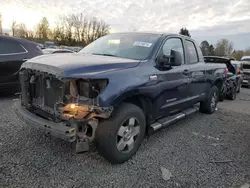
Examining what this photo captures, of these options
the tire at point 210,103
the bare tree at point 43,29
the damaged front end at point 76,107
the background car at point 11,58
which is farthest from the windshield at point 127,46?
the bare tree at point 43,29

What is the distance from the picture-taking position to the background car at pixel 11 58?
19.6ft

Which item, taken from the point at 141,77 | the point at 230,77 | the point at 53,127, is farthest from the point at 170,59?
the point at 230,77

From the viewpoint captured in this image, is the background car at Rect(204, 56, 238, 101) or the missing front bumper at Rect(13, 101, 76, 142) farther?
the background car at Rect(204, 56, 238, 101)

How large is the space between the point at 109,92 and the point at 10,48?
4504 mm

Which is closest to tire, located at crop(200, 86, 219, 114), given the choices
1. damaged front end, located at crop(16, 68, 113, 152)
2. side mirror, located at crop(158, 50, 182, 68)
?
side mirror, located at crop(158, 50, 182, 68)

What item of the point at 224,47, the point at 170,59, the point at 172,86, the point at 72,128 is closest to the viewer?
the point at 72,128

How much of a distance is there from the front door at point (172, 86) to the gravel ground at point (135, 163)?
2.01 feet

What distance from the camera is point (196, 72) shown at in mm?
5102

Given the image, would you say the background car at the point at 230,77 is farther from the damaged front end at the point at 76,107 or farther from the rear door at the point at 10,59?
the damaged front end at the point at 76,107

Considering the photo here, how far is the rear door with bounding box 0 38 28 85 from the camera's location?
19.5ft

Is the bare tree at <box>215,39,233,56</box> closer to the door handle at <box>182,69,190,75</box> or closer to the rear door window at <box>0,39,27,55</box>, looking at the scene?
the door handle at <box>182,69,190,75</box>

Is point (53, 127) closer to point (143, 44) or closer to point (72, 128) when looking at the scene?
point (72, 128)

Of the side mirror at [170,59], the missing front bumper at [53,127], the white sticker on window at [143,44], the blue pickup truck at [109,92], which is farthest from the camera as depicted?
the white sticker on window at [143,44]

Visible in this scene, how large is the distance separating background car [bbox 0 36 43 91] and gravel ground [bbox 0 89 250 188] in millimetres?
1717
